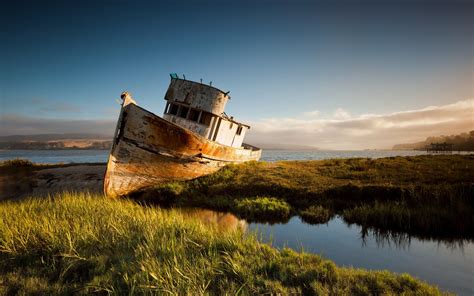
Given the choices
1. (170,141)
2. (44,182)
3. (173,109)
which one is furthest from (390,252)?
(44,182)

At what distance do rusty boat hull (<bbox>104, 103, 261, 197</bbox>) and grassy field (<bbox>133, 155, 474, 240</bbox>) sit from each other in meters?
0.73

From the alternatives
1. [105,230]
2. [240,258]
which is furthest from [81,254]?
[240,258]

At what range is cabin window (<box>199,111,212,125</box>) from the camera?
14.3 metres

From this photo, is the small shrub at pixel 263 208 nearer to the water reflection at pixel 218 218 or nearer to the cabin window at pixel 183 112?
the water reflection at pixel 218 218

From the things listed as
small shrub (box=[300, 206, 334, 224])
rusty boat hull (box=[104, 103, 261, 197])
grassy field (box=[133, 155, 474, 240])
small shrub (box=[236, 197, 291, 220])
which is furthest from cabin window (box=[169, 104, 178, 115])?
small shrub (box=[300, 206, 334, 224])

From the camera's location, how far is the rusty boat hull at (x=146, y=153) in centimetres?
1051

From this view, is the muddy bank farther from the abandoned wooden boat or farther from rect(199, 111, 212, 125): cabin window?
rect(199, 111, 212, 125): cabin window

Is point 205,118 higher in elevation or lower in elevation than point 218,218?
higher

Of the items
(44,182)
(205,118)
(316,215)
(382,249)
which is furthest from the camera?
(205,118)

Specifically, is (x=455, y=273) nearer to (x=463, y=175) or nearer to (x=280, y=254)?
(x=280, y=254)

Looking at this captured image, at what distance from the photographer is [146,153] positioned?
11.0 meters

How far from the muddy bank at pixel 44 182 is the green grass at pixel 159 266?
6777 mm

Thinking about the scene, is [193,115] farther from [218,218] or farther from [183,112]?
[218,218]

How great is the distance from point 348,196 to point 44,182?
591 inches
